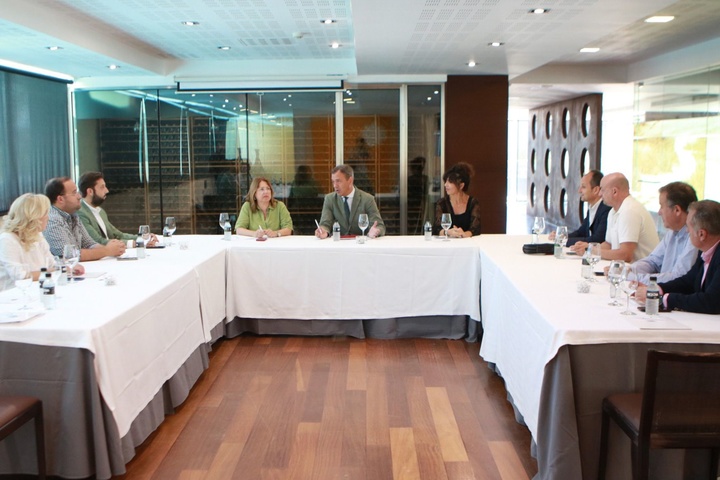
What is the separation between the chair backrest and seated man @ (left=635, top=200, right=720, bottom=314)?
68cm

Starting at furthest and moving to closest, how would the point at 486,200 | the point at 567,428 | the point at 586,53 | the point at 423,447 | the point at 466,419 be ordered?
the point at 486,200 → the point at 586,53 → the point at 466,419 → the point at 423,447 → the point at 567,428

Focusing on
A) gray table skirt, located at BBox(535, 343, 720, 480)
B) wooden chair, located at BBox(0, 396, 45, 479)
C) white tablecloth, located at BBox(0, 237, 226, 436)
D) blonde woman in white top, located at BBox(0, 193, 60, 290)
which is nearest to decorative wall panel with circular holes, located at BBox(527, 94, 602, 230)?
white tablecloth, located at BBox(0, 237, 226, 436)

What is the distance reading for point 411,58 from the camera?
22.6ft

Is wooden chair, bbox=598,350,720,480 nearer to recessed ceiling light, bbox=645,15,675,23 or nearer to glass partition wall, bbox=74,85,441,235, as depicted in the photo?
recessed ceiling light, bbox=645,15,675,23

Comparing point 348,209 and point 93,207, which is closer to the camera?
point 93,207

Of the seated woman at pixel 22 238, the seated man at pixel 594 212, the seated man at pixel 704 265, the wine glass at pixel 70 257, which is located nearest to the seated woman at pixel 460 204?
the seated man at pixel 594 212

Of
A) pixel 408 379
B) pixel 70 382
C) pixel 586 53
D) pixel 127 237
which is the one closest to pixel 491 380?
pixel 408 379

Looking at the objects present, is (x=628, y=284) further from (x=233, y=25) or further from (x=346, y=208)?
(x=233, y=25)

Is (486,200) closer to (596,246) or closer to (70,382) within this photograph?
(596,246)

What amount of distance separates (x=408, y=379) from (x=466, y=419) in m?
0.71

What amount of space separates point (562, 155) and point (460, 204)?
22.8 ft

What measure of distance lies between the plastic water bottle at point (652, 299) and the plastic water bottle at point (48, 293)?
2677 mm

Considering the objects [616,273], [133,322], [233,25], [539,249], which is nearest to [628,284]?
[616,273]

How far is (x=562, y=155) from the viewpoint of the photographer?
12.0m
